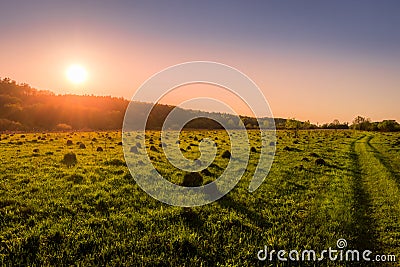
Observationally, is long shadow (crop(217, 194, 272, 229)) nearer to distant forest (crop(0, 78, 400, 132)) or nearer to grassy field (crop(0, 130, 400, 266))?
grassy field (crop(0, 130, 400, 266))

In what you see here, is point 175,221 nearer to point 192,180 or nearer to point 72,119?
point 192,180

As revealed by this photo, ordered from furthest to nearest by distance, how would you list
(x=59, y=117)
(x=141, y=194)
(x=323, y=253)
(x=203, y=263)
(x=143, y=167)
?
(x=59, y=117)
(x=143, y=167)
(x=141, y=194)
(x=323, y=253)
(x=203, y=263)

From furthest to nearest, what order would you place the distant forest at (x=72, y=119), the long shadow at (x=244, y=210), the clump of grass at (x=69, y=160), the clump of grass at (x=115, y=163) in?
the distant forest at (x=72, y=119)
the clump of grass at (x=115, y=163)
the clump of grass at (x=69, y=160)
the long shadow at (x=244, y=210)

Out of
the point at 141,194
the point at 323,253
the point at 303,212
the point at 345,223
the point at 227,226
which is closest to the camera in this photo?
the point at 323,253

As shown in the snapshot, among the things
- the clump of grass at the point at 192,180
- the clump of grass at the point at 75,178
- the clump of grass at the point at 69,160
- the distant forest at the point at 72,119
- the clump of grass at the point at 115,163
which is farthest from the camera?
the distant forest at the point at 72,119

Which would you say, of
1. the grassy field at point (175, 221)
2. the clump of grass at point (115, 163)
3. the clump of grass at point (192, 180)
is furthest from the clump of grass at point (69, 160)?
the clump of grass at point (192, 180)

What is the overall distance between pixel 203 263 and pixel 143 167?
14.2 m

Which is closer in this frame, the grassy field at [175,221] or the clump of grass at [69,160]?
the grassy field at [175,221]

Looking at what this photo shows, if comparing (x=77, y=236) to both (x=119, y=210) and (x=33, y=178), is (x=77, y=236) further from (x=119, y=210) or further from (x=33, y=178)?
(x=33, y=178)

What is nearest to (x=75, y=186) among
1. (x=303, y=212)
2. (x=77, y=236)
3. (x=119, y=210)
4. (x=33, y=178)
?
(x=33, y=178)

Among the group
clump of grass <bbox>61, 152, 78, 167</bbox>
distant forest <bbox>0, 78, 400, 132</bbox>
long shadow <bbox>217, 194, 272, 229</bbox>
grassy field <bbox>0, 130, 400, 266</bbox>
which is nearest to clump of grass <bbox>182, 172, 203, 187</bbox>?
grassy field <bbox>0, 130, 400, 266</bbox>

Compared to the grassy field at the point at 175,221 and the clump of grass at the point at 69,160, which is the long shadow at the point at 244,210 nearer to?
the grassy field at the point at 175,221

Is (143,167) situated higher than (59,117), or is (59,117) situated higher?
(59,117)

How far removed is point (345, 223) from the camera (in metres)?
10.8
